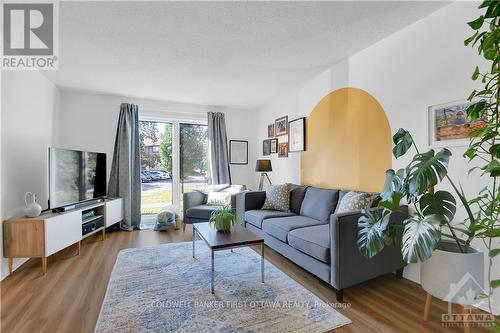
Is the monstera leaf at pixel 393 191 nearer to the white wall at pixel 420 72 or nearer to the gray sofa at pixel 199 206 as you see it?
the white wall at pixel 420 72

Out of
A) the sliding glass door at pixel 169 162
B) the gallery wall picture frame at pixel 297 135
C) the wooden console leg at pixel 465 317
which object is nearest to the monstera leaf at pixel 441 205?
the wooden console leg at pixel 465 317

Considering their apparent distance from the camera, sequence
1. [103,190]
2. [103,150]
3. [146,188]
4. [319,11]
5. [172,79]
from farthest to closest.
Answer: [146,188] < [103,150] < [103,190] < [172,79] < [319,11]

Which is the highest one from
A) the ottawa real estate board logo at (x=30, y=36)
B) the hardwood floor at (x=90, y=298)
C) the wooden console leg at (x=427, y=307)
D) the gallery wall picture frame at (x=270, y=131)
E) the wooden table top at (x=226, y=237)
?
the ottawa real estate board logo at (x=30, y=36)

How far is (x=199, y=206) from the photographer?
4105 mm

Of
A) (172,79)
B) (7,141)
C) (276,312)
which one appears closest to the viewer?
(276,312)

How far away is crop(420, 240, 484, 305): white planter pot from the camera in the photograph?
150cm

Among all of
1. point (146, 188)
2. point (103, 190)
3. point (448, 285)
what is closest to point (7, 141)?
point (103, 190)

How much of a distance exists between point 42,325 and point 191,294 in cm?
105

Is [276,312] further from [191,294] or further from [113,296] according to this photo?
[113,296]

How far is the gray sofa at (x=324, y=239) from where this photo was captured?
1.97 m

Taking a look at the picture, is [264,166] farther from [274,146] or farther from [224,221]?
[224,221]

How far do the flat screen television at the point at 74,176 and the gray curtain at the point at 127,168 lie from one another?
1.01ft

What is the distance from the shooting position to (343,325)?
67.1 inches

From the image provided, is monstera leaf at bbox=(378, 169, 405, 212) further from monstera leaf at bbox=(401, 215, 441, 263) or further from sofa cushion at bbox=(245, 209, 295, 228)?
sofa cushion at bbox=(245, 209, 295, 228)
